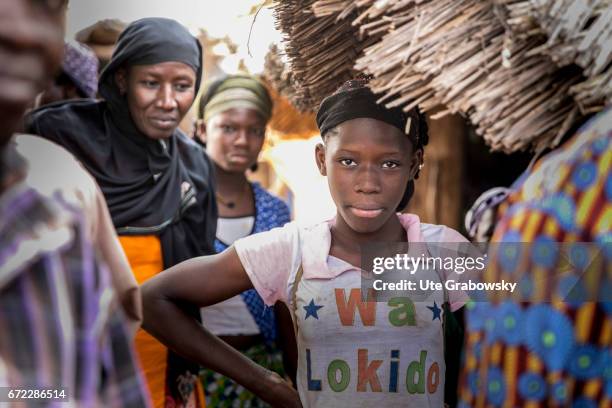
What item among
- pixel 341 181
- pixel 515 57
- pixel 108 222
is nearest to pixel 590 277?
pixel 515 57

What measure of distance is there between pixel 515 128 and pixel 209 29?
1.61m

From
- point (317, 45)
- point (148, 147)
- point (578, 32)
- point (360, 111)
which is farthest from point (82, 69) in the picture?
point (578, 32)

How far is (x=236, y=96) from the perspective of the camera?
406cm

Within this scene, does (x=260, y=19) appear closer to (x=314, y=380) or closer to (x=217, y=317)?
(x=314, y=380)

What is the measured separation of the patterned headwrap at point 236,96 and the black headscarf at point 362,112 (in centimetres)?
159

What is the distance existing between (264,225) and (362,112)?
1689 millimetres

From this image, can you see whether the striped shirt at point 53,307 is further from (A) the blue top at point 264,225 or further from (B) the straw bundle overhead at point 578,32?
(A) the blue top at point 264,225

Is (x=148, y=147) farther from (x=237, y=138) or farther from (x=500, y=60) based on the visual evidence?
(x=500, y=60)

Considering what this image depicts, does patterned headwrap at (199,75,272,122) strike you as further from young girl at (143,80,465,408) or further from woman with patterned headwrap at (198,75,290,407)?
young girl at (143,80,465,408)

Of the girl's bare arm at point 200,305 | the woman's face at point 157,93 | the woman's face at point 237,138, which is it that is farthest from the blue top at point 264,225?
the girl's bare arm at point 200,305

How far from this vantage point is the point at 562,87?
2.06m

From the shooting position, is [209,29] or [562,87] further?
[209,29]

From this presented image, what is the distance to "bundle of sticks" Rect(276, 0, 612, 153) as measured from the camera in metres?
1.92

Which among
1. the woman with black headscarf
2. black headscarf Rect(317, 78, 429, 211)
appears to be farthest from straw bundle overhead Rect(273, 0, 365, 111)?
the woman with black headscarf
